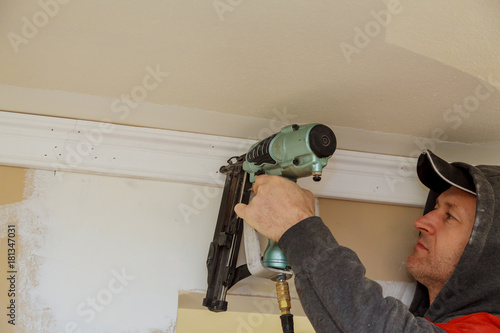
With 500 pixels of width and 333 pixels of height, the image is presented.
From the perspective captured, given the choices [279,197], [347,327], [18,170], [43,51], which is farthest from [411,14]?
[18,170]

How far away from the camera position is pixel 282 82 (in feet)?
3.90

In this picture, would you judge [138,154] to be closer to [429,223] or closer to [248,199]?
[248,199]

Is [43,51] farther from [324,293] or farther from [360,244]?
[360,244]

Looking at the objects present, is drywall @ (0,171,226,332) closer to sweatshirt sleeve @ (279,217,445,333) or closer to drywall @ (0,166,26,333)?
A: drywall @ (0,166,26,333)

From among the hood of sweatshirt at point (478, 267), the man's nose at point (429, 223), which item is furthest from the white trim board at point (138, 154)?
the hood of sweatshirt at point (478, 267)

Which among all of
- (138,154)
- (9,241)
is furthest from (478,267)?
(9,241)

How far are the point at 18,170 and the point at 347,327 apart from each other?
98 cm

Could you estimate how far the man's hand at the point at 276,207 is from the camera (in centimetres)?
109

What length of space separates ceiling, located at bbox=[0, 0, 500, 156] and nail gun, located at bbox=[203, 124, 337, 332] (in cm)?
16

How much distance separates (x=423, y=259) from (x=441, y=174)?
264mm

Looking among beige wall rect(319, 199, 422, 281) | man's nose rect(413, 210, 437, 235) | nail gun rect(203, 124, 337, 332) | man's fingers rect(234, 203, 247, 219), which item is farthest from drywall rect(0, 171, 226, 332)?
man's nose rect(413, 210, 437, 235)

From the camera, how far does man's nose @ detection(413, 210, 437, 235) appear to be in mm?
1390

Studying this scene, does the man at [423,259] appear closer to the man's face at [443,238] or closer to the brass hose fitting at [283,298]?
the man's face at [443,238]

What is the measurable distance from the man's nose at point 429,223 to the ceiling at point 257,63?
249 millimetres
